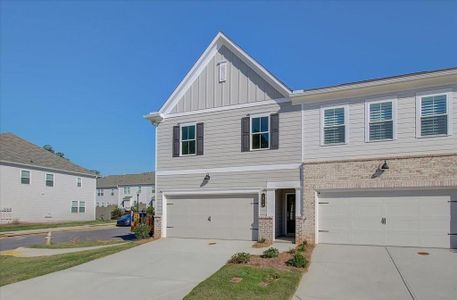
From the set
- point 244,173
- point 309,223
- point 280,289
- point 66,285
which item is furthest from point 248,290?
point 244,173

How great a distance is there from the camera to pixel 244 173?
16.8 metres

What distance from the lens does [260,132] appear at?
16.6m

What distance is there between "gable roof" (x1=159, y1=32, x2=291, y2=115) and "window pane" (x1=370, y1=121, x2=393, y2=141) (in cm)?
352

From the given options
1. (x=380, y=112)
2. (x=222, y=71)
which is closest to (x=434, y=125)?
(x=380, y=112)

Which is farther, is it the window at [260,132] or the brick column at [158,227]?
the brick column at [158,227]

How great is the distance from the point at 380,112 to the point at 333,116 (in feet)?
5.61

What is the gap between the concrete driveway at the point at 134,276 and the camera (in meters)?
9.79

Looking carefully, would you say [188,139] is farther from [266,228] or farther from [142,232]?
[266,228]

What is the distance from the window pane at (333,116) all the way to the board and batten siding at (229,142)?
1.06 metres

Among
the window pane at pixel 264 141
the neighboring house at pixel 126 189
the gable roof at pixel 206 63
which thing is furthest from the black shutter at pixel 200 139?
the neighboring house at pixel 126 189

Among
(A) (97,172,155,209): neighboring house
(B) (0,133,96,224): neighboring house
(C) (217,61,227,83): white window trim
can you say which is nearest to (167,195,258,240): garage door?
(C) (217,61,227,83): white window trim

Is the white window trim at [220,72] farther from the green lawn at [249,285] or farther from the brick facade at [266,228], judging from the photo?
the green lawn at [249,285]

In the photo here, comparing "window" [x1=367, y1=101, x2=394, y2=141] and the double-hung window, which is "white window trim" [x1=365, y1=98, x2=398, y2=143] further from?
the double-hung window

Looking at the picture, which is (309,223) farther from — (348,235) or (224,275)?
(224,275)
